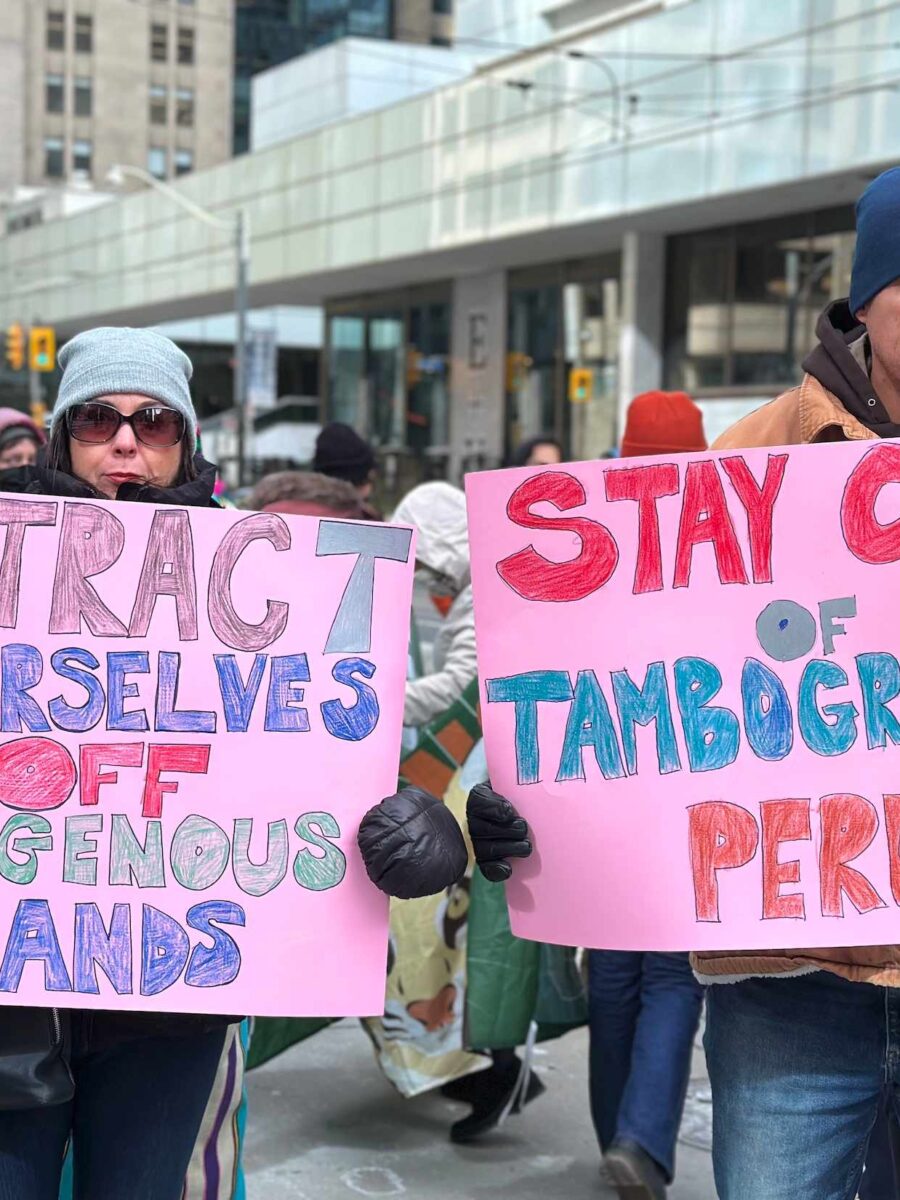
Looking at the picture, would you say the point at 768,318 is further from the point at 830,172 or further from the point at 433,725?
the point at 433,725

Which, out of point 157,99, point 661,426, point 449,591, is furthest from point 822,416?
point 157,99

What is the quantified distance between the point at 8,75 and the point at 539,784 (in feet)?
336

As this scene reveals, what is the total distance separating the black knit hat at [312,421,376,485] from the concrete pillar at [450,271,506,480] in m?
25.6

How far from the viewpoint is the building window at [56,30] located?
98.7 m

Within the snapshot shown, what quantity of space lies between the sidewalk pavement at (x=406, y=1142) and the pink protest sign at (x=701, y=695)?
1849mm

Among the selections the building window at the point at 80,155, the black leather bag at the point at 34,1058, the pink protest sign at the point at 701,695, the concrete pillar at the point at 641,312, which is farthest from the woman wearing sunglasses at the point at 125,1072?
the building window at the point at 80,155

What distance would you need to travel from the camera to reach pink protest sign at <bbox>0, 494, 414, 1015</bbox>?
2246 mm

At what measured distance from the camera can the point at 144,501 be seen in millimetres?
2439

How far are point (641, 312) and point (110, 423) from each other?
Answer: 969 inches

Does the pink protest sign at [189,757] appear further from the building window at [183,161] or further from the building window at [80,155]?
the building window at [183,161]

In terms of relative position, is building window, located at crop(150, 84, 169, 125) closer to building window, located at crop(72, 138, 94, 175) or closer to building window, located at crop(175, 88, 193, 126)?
building window, located at crop(175, 88, 193, 126)

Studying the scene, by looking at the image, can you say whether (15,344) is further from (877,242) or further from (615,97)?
(877,242)

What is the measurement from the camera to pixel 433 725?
439cm

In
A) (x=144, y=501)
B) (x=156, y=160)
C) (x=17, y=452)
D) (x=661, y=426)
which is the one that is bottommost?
(x=144, y=501)
